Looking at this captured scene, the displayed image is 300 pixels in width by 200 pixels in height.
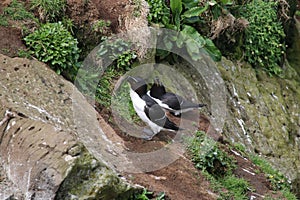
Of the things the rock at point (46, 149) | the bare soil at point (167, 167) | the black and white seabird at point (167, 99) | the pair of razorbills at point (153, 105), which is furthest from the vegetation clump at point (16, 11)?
the black and white seabird at point (167, 99)

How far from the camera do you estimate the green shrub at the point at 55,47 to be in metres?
8.11

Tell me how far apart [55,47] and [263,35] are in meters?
6.75

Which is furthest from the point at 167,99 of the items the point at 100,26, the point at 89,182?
the point at 89,182

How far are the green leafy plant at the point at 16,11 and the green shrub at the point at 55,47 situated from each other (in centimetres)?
39

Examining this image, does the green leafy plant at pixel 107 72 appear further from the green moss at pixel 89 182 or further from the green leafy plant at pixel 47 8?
the green moss at pixel 89 182

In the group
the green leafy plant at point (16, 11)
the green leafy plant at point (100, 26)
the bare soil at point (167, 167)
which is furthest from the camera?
the green leafy plant at point (100, 26)

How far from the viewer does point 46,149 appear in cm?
579

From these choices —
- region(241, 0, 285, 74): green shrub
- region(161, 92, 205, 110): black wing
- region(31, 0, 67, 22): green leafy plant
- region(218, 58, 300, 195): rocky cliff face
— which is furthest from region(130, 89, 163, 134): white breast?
region(241, 0, 285, 74): green shrub

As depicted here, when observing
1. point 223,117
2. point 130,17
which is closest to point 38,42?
point 130,17

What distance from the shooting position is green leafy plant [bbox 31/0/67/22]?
891cm

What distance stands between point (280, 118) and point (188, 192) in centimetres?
576

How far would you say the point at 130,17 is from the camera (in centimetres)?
999

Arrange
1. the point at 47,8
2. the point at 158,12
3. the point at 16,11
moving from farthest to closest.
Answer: the point at 158,12 < the point at 47,8 < the point at 16,11

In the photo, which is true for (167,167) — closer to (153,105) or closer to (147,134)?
(147,134)
